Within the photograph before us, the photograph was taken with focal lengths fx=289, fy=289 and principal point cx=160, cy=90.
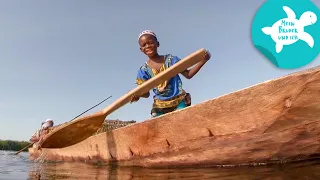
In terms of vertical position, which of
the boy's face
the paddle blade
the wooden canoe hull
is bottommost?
the wooden canoe hull

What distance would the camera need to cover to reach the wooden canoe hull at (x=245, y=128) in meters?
1.86

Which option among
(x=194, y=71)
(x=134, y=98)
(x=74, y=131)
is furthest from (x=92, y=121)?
(x=194, y=71)

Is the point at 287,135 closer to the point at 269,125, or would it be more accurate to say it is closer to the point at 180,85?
the point at 269,125

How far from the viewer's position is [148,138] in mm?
2830

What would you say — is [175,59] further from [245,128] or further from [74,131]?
[245,128]

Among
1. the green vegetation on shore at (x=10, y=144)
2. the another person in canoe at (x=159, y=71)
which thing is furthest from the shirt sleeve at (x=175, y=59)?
the green vegetation on shore at (x=10, y=144)

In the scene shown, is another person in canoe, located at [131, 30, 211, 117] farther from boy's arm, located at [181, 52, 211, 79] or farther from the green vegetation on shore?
the green vegetation on shore

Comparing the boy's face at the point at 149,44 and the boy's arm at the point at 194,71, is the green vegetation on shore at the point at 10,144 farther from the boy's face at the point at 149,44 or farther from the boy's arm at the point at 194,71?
the boy's arm at the point at 194,71

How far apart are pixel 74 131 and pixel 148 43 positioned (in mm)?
1640

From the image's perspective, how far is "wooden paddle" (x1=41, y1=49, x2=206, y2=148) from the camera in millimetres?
2977

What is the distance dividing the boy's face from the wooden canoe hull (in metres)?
1.60

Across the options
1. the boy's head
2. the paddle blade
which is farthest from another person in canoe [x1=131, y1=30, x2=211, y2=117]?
the paddle blade

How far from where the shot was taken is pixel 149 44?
4.21 meters

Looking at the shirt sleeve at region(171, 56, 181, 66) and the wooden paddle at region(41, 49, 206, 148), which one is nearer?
the wooden paddle at region(41, 49, 206, 148)
